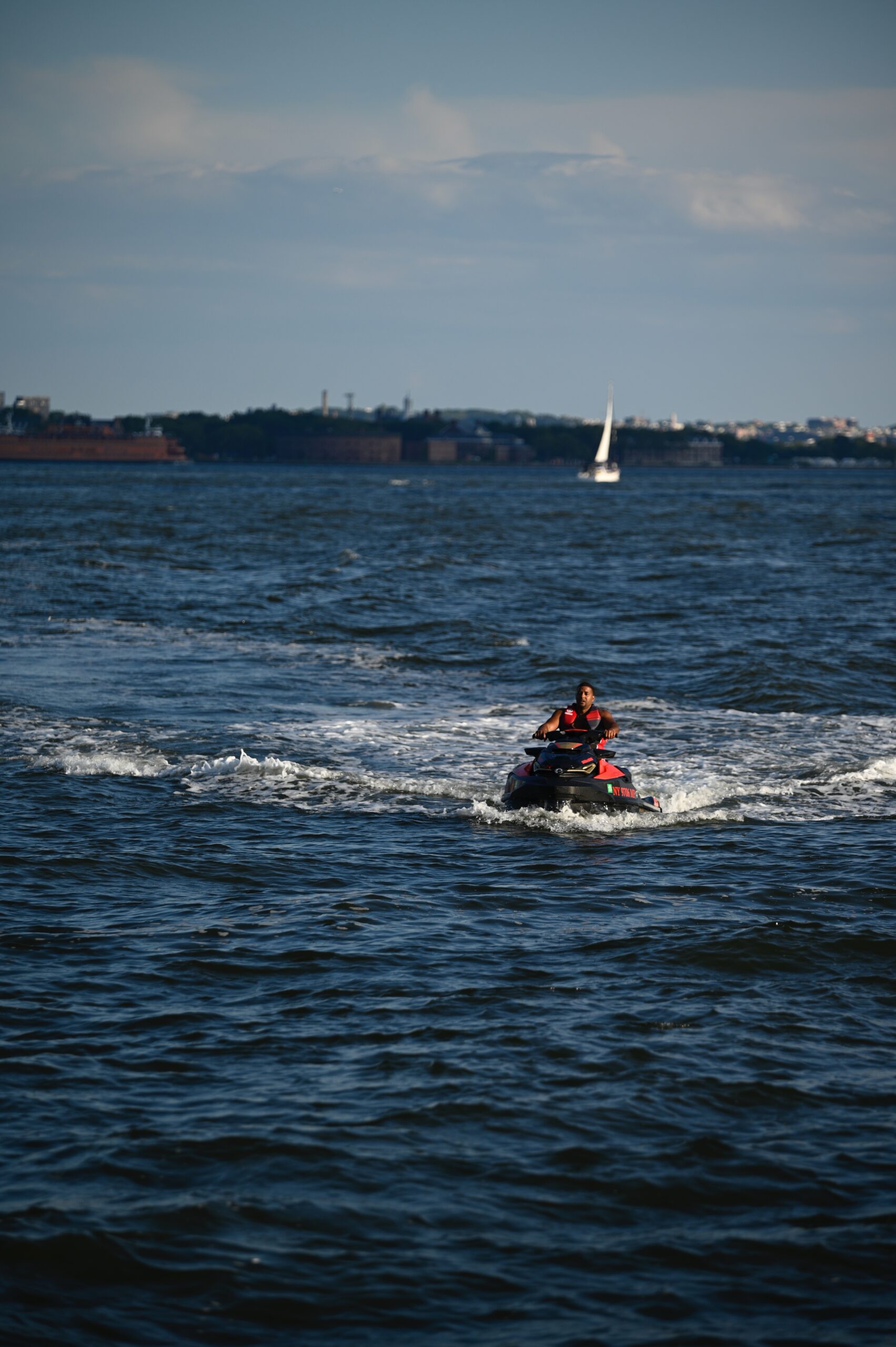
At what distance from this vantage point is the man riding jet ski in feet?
55.9

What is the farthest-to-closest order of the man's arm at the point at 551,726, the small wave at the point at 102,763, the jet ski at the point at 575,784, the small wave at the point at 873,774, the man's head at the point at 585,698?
1. the small wave at the point at 873,774
2. the small wave at the point at 102,763
3. the man's head at the point at 585,698
4. the man's arm at the point at 551,726
5. the jet ski at the point at 575,784

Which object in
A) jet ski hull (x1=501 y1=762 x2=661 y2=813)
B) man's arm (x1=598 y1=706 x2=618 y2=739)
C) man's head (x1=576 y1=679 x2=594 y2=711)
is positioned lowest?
jet ski hull (x1=501 y1=762 x2=661 y2=813)

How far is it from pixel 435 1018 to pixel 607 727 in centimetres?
751

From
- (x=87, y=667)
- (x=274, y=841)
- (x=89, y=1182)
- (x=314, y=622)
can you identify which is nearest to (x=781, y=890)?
(x=274, y=841)

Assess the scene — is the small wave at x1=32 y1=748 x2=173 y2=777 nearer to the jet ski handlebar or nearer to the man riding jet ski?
the man riding jet ski

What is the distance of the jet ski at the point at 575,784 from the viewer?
17047 mm

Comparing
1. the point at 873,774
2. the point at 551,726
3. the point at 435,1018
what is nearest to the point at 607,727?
the point at 551,726

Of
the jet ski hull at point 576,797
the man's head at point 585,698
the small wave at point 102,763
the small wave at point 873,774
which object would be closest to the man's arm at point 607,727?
the man's head at point 585,698

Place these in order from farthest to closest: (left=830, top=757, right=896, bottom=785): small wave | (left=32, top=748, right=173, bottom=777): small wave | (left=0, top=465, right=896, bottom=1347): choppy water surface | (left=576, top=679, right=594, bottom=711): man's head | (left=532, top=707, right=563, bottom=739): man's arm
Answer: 1. (left=830, top=757, right=896, bottom=785): small wave
2. (left=32, top=748, right=173, bottom=777): small wave
3. (left=576, top=679, right=594, bottom=711): man's head
4. (left=532, top=707, right=563, bottom=739): man's arm
5. (left=0, top=465, right=896, bottom=1347): choppy water surface

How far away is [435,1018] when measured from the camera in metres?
11.2

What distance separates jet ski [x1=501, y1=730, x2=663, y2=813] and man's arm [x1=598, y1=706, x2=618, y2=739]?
1.41 feet

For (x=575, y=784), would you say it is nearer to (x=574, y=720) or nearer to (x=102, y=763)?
(x=574, y=720)

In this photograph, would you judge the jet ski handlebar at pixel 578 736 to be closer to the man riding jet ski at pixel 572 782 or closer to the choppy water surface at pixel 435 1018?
the man riding jet ski at pixel 572 782

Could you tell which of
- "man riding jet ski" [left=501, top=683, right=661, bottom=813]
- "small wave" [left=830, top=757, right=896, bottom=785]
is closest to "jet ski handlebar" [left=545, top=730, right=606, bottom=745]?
"man riding jet ski" [left=501, top=683, right=661, bottom=813]
